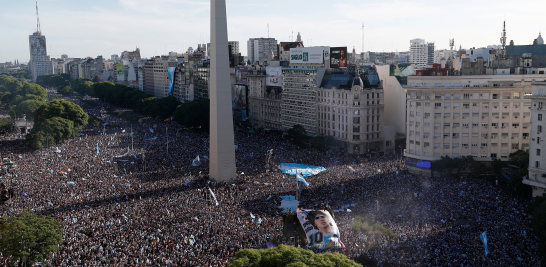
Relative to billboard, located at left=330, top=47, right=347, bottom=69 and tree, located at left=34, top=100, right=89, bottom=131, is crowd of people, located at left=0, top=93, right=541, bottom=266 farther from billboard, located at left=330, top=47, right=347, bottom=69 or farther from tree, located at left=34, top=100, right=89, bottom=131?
tree, located at left=34, top=100, right=89, bottom=131

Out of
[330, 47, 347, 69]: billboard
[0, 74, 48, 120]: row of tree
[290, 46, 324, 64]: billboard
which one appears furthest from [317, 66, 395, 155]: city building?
[0, 74, 48, 120]: row of tree

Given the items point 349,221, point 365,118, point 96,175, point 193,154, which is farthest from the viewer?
point 365,118

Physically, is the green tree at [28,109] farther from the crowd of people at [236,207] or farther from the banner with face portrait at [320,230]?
the banner with face portrait at [320,230]

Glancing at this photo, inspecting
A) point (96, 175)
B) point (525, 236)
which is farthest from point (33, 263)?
point (525, 236)

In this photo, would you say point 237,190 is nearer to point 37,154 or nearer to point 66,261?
point 66,261

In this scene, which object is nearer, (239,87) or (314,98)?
(314,98)

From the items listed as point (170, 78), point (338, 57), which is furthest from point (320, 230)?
point (170, 78)
